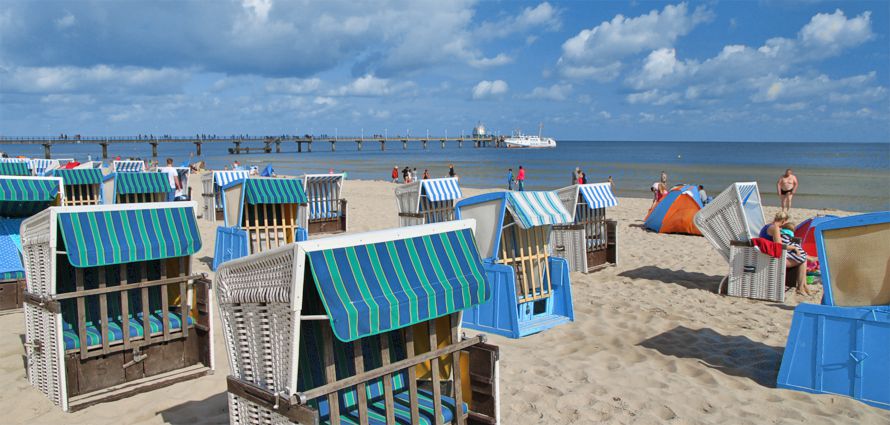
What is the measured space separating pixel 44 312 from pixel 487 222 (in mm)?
3974

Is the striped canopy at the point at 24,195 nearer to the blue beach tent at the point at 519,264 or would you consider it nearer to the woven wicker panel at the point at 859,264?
the blue beach tent at the point at 519,264

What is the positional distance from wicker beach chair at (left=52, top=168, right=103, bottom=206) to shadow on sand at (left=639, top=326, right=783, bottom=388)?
10181 millimetres

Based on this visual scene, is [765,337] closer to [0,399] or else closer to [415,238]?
[415,238]

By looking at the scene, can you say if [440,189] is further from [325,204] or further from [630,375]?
[630,375]

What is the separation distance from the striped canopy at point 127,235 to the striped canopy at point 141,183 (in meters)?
7.26

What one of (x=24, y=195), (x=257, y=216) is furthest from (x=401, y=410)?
(x=257, y=216)

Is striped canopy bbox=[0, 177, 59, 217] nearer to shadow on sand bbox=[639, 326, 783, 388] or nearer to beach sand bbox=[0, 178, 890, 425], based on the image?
beach sand bbox=[0, 178, 890, 425]

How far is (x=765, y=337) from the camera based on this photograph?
6523 mm

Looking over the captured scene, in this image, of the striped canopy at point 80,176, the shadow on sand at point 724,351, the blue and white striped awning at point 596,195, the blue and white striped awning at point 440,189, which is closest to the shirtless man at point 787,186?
the blue and white striped awning at point 596,195

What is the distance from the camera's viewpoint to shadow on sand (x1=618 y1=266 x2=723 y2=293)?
916 cm

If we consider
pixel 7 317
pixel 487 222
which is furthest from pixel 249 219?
pixel 487 222

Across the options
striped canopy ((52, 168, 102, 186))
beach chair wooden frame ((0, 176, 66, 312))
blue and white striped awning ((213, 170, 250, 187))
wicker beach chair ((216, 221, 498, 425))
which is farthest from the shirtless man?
beach chair wooden frame ((0, 176, 66, 312))

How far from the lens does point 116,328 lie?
5121 mm

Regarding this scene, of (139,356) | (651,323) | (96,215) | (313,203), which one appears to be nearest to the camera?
(96,215)
